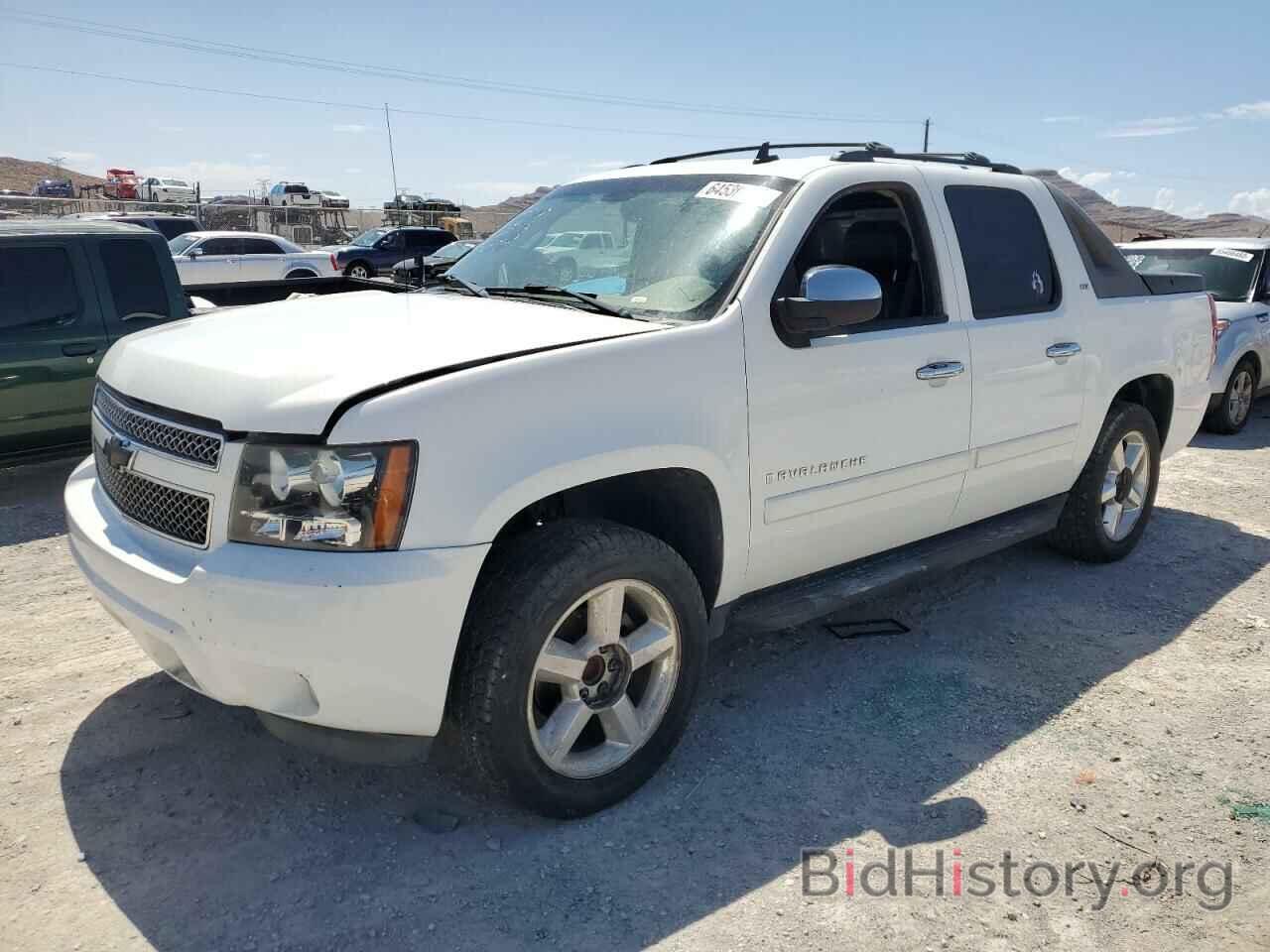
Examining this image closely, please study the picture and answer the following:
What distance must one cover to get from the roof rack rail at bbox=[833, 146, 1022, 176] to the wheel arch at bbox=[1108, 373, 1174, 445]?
139 cm

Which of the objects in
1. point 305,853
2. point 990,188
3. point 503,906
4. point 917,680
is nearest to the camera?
point 503,906

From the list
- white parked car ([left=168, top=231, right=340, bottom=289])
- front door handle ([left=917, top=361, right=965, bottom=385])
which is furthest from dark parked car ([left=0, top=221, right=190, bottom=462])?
white parked car ([left=168, top=231, right=340, bottom=289])

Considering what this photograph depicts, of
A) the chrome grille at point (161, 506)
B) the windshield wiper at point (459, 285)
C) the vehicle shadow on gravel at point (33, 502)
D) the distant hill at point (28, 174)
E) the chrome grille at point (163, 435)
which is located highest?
the distant hill at point (28, 174)

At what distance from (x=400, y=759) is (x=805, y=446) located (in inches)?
64.6

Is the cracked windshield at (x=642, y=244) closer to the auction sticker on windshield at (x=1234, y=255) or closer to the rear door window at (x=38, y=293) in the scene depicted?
the rear door window at (x=38, y=293)

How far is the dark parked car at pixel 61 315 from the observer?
629 cm

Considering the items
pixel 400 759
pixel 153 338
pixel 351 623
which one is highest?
pixel 153 338

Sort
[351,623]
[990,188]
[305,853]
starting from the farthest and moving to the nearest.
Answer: [990,188] → [305,853] → [351,623]

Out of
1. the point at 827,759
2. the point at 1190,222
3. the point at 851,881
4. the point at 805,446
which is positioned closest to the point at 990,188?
the point at 805,446

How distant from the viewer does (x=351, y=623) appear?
8.10 feet

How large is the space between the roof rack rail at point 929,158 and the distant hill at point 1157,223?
26 centimetres

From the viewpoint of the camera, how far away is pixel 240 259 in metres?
18.0

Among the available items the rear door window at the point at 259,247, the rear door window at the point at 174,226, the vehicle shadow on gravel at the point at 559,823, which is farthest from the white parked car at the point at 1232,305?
the rear door window at the point at 174,226

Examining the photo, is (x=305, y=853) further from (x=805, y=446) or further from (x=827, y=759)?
(x=805, y=446)
